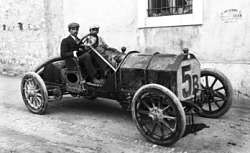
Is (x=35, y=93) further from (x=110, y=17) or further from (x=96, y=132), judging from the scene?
(x=110, y=17)

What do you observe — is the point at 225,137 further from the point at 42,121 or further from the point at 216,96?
the point at 42,121

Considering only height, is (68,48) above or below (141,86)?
above

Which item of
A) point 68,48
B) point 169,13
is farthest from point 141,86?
point 169,13

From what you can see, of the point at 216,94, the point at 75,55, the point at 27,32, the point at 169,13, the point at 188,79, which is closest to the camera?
the point at 188,79

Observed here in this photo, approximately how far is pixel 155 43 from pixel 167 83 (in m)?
3.24

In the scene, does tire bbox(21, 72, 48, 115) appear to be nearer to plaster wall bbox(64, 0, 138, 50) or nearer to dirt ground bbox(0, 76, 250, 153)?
dirt ground bbox(0, 76, 250, 153)

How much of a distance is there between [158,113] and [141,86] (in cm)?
82

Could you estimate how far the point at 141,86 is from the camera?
17.8ft

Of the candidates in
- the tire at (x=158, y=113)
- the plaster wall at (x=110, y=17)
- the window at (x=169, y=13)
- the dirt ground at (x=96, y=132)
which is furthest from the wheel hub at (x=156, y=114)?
the plaster wall at (x=110, y=17)

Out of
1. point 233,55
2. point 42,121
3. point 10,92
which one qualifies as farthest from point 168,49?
point 10,92

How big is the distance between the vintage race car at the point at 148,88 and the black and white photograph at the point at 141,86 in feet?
0.05

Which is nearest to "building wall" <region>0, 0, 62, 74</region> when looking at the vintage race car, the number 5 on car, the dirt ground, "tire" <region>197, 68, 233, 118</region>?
the dirt ground

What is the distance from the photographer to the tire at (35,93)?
245 inches

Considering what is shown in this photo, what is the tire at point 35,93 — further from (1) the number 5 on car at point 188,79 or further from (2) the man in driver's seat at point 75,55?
(1) the number 5 on car at point 188,79
